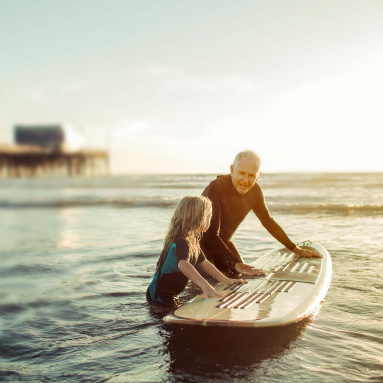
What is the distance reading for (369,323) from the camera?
354 centimetres

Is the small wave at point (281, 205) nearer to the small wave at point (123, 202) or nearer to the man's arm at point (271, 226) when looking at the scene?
the small wave at point (123, 202)

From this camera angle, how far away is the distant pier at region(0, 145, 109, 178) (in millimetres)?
30531

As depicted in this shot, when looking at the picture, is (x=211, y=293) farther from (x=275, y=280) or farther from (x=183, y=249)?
(x=275, y=280)

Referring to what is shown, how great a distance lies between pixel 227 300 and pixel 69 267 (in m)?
2.85

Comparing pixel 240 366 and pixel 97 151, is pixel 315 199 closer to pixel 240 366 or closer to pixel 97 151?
pixel 240 366

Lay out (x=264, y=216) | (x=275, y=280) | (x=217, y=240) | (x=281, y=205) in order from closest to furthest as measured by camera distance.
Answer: (x=275, y=280), (x=217, y=240), (x=264, y=216), (x=281, y=205)

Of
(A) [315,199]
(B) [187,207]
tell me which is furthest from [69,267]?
(A) [315,199]

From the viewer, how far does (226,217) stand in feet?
15.8

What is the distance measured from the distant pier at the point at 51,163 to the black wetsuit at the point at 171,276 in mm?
27548

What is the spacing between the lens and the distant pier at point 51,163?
3053 centimetres

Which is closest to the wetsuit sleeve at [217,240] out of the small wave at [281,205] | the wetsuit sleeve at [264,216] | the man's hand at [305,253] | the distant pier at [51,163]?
the wetsuit sleeve at [264,216]

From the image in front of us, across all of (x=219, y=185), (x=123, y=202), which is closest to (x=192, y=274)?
(x=219, y=185)

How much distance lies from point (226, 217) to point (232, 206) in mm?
138

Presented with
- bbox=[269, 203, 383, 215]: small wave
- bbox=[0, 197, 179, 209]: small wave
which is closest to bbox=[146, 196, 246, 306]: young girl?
bbox=[0, 197, 179, 209]: small wave
